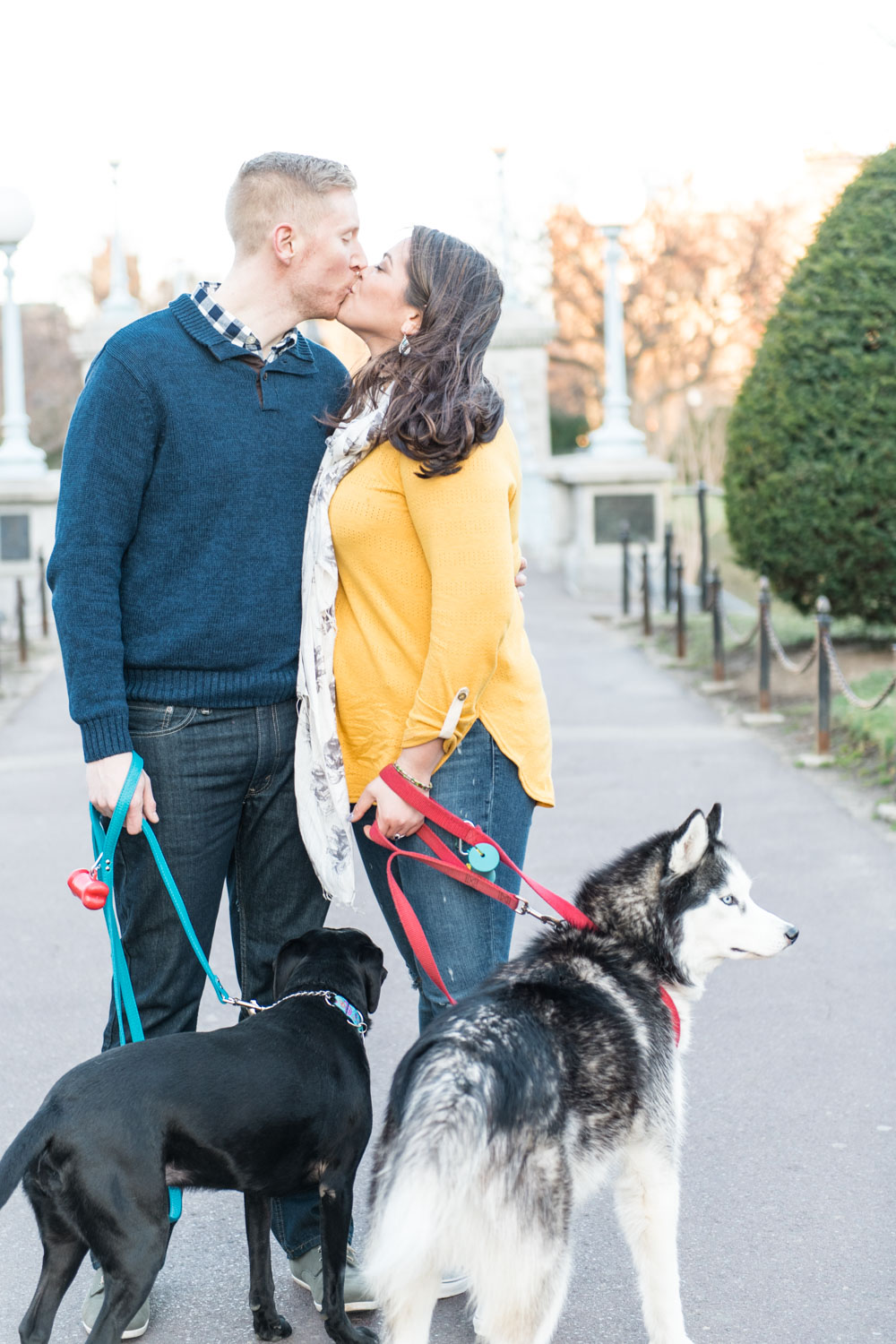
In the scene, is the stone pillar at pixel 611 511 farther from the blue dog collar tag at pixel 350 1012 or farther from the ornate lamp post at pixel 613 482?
the blue dog collar tag at pixel 350 1012

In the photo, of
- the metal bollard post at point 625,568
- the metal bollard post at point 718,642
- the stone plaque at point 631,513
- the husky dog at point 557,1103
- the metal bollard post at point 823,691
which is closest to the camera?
the husky dog at point 557,1103

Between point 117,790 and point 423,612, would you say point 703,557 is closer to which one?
point 423,612

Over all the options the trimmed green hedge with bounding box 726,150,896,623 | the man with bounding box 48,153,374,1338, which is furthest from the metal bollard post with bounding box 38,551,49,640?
the man with bounding box 48,153,374,1338

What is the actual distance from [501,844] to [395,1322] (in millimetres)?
1028

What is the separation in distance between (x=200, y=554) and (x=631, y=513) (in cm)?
1352

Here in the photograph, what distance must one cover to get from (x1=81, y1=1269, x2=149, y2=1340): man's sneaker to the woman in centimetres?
96

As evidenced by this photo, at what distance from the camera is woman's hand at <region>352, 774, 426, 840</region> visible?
3.05m

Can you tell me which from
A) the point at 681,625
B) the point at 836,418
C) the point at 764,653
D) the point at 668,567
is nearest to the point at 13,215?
the point at 668,567

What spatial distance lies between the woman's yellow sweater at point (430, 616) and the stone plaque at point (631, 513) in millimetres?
13212

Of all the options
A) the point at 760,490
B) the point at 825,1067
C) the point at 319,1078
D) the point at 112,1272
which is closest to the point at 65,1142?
the point at 112,1272

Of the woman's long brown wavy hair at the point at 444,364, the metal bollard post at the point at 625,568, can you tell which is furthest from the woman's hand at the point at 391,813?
the metal bollard post at the point at 625,568

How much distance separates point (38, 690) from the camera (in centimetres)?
1270

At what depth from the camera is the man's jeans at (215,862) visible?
3152 mm

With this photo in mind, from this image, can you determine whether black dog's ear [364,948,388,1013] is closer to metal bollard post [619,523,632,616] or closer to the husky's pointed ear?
the husky's pointed ear
